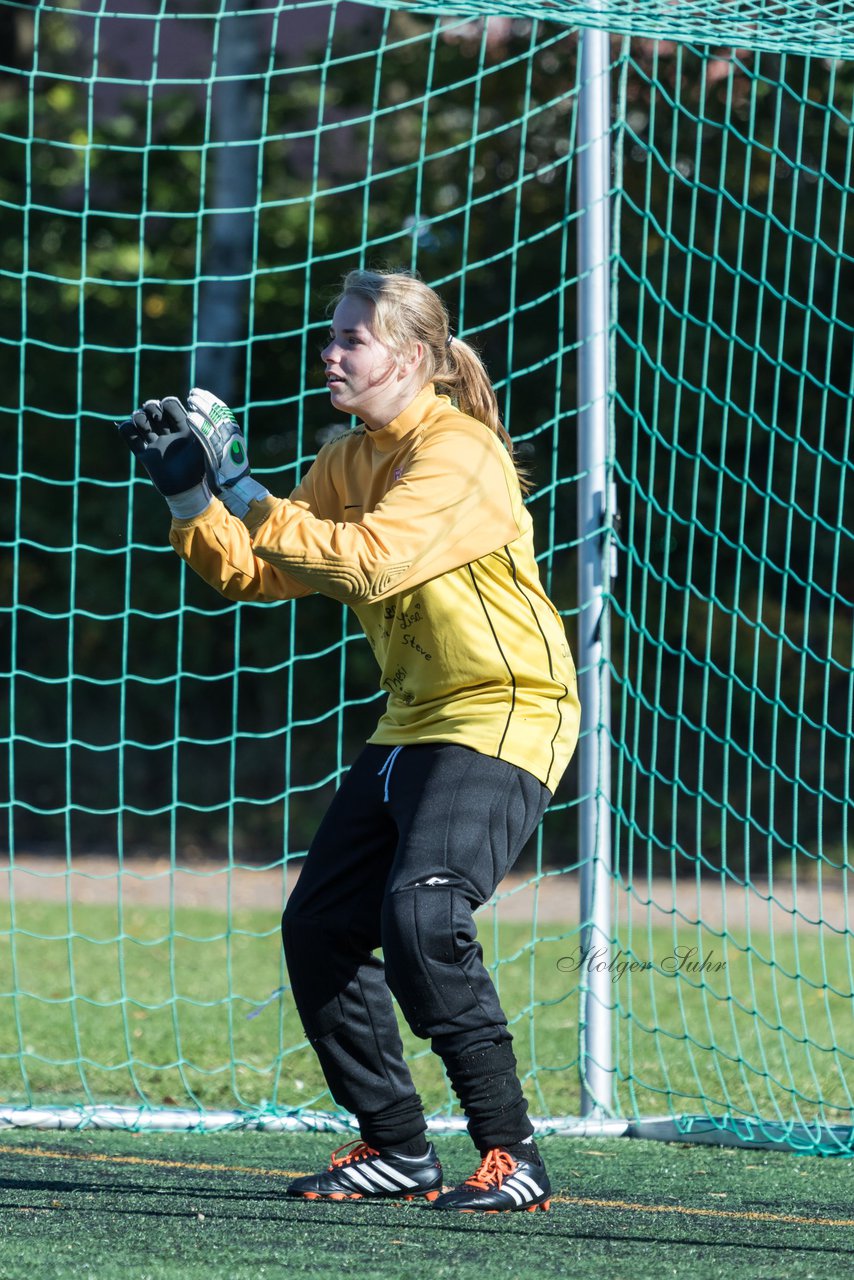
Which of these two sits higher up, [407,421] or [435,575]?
[407,421]

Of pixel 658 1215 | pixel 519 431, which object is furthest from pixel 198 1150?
pixel 519 431

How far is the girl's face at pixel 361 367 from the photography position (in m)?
3.23

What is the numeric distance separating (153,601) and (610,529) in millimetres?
7227

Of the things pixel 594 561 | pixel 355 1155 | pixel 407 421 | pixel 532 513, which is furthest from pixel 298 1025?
pixel 532 513

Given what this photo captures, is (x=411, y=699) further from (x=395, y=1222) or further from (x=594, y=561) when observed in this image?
(x=594, y=561)

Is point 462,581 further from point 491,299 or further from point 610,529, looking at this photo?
point 491,299

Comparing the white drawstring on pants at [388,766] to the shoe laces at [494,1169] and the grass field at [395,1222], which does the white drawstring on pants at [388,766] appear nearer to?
the shoe laces at [494,1169]

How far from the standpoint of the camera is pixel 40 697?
40.2 ft

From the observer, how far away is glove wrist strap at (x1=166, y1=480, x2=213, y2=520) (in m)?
3.14

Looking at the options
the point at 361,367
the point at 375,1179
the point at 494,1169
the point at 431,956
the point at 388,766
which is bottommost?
the point at 375,1179

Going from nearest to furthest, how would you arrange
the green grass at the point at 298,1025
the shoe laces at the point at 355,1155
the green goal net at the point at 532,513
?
the shoe laces at the point at 355,1155, the green grass at the point at 298,1025, the green goal net at the point at 532,513

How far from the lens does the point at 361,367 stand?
3.24 meters

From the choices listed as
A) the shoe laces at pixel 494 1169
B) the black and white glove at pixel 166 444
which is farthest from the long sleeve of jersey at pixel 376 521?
the shoe laces at pixel 494 1169

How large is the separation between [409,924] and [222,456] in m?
0.90
